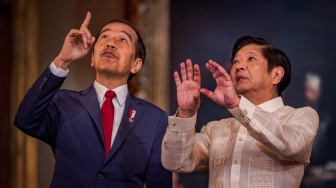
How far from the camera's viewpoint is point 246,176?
1929mm

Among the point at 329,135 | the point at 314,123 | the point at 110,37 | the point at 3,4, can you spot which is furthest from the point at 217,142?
the point at 3,4

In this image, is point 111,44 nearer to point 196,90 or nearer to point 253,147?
point 196,90

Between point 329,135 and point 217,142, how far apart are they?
1088 mm

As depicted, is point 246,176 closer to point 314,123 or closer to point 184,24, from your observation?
point 314,123

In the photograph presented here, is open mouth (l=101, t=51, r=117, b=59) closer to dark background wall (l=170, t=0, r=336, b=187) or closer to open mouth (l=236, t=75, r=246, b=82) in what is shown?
open mouth (l=236, t=75, r=246, b=82)

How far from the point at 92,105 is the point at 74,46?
0.23 meters

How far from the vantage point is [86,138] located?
6.74ft

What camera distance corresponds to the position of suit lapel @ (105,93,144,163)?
2.03 metres

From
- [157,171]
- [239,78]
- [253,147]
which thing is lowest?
[157,171]

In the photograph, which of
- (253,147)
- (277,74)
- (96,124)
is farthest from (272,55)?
(96,124)

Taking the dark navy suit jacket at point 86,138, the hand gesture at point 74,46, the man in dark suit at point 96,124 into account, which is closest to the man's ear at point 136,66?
the man in dark suit at point 96,124

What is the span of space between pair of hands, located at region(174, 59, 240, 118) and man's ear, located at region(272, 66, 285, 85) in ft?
1.14

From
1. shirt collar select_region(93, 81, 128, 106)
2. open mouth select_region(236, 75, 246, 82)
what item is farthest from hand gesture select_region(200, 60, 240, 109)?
shirt collar select_region(93, 81, 128, 106)

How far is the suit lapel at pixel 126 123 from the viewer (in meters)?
2.03
